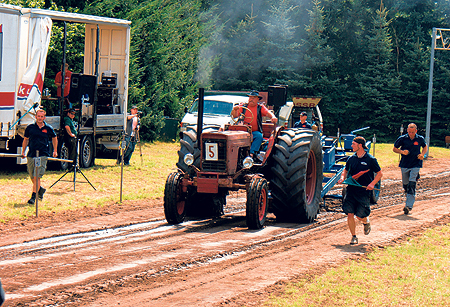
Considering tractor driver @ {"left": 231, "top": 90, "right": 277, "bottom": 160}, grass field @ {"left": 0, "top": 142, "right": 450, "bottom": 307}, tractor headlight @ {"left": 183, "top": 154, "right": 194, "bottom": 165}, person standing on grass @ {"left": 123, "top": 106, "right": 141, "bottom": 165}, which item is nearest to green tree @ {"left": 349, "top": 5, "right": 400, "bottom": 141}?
person standing on grass @ {"left": 123, "top": 106, "right": 141, "bottom": 165}

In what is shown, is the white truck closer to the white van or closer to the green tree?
the white van

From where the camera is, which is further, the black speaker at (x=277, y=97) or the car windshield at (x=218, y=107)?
the car windshield at (x=218, y=107)

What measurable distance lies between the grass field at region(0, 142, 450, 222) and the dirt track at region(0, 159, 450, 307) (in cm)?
69

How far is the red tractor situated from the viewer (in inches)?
398

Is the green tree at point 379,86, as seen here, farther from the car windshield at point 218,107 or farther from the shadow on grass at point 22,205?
the shadow on grass at point 22,205

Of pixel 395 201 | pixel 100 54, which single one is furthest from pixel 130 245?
pixel 100 54

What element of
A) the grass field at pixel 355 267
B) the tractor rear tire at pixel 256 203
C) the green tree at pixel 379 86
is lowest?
the grass field at pixel 355 267

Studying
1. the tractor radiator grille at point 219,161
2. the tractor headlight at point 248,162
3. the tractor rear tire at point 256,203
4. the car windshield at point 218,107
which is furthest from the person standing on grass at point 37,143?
the car windshield at point 218,107

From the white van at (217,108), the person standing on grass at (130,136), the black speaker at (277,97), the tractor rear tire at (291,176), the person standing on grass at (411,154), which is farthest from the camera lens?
the white van at (217,108)

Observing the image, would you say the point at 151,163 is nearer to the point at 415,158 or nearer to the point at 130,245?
the point at 415,158

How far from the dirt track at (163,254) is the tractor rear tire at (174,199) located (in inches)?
7.4

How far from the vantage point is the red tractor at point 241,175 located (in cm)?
1012

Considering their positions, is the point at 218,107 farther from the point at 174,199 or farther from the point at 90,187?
the point at 174,199

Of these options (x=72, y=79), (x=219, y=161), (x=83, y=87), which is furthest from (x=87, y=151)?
(x=219, y=161)
